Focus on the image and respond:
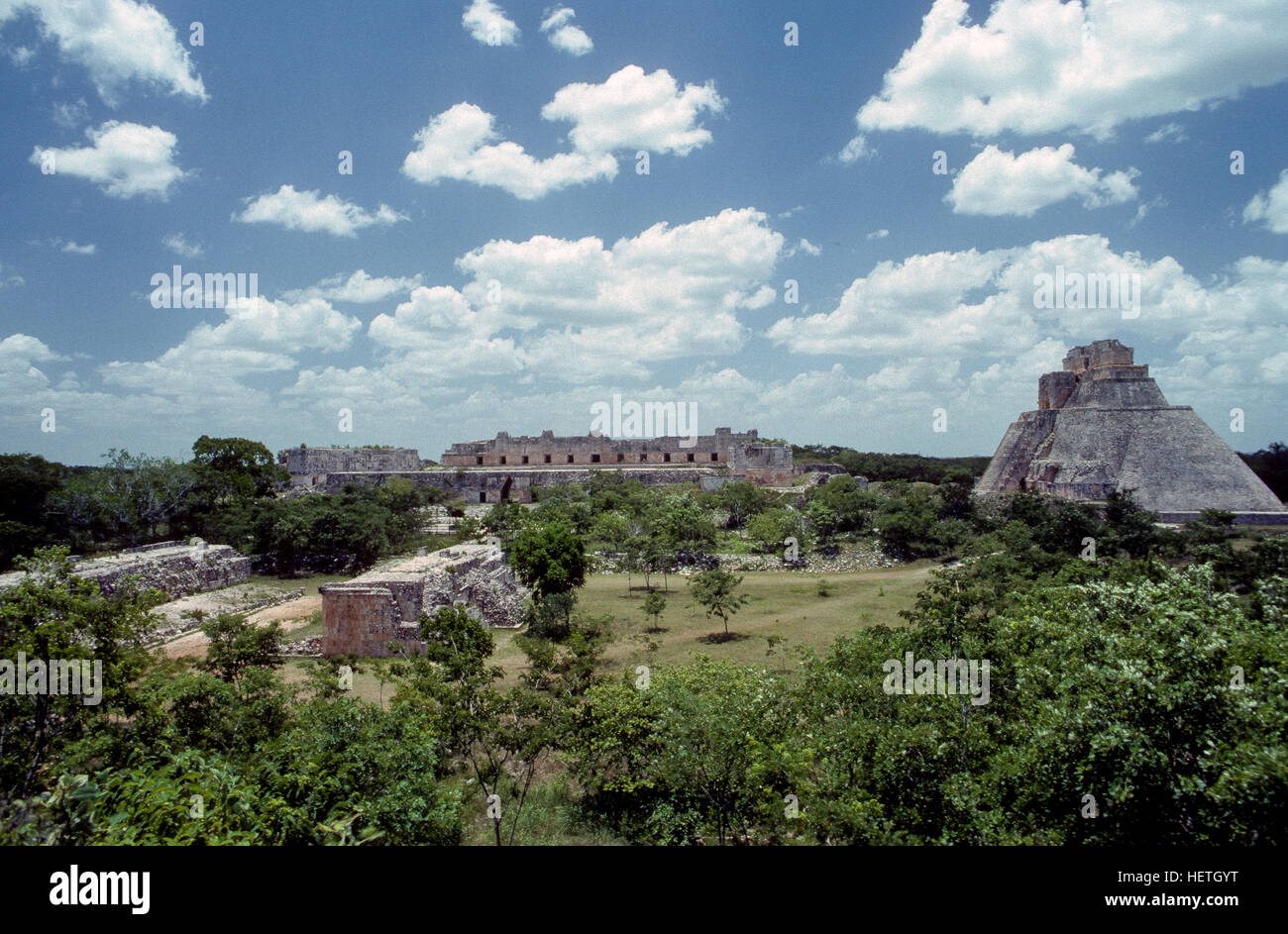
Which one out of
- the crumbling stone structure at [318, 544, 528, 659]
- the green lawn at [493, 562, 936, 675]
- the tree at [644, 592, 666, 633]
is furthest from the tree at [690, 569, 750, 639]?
the crumbling stone structure at [318, 544, 528, 659]

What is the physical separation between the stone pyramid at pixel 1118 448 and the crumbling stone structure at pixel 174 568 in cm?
3043

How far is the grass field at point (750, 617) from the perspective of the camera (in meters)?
13.0

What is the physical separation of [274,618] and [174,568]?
4614 millimetres

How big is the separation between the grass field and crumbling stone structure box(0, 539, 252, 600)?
18.9 ft

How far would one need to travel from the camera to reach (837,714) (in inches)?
293

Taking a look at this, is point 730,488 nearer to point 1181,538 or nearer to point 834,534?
point 834,534

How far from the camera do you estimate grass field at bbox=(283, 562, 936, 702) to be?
13000mm

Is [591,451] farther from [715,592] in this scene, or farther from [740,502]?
[715,592]

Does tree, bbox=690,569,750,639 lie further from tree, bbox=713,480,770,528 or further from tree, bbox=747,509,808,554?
tree, bbox=713,480,770,528
